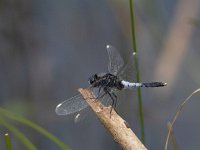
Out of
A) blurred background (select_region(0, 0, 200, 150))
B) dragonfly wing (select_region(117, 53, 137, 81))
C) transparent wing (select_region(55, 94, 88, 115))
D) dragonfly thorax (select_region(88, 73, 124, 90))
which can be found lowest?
transparent wing (select_region(55, 94, 88, 115))

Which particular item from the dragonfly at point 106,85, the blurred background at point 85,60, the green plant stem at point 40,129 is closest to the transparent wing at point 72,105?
the dragonfly at point 106,85

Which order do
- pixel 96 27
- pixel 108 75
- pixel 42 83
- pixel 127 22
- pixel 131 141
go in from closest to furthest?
pixel 131 141 → pixel 108 75 → pixel 127 22 → pixel 42 83 → pixel 96 27

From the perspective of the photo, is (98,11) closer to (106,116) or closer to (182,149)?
(182,149)

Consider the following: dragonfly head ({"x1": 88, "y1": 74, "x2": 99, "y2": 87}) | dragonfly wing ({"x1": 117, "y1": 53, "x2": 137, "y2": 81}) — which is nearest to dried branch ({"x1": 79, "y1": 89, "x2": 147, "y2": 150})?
dragonfly head ({"x1": 88, "y1": 74, "x2": 99, "y2": 87})

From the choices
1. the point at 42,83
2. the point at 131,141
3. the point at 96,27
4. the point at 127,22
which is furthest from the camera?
the point at 96,27

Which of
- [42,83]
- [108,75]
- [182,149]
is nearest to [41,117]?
[42,83]

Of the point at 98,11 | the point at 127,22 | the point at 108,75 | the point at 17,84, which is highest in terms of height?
the point at 98,11

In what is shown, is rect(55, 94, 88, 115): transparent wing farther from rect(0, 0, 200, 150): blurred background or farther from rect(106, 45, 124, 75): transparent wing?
rect(0, 0, 200, 150): blurred background
